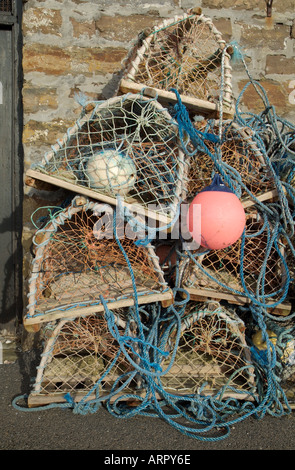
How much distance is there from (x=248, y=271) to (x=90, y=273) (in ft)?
3.15

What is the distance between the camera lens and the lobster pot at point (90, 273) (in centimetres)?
205

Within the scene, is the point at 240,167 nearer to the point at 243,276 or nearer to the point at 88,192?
the point at 243,276

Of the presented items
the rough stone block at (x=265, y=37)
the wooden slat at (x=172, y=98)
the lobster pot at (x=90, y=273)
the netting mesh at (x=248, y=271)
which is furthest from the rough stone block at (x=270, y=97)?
the lobster pot at (x=90, y=273)

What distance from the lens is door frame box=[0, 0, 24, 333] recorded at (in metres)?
3.10

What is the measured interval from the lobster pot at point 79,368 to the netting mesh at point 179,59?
4.49ft

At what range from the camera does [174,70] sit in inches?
95.4

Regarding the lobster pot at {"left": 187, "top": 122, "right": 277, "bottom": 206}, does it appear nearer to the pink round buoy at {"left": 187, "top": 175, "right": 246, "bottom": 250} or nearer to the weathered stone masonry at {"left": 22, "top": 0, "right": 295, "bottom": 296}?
the pink round buoy at {"left": 187, "top": 175, "right": 246, "bottom": 250}

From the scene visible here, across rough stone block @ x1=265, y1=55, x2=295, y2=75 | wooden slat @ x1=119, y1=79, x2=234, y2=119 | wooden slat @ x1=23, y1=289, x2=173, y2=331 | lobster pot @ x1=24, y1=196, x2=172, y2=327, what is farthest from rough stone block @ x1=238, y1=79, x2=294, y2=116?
wooden slat @ x1=23, y1=289, x2=173, y2=331

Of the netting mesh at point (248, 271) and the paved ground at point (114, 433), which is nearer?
the paved ground at point (114, 433)

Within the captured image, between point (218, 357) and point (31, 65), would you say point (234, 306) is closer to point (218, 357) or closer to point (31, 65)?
point (218, 357)

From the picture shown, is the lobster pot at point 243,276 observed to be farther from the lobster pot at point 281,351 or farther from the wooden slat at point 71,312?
the wooden slat at point 71,312

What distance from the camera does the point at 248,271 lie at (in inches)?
100

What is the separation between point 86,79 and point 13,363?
2.05 metres

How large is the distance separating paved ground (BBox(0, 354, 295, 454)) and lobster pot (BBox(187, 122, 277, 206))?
1.17m
